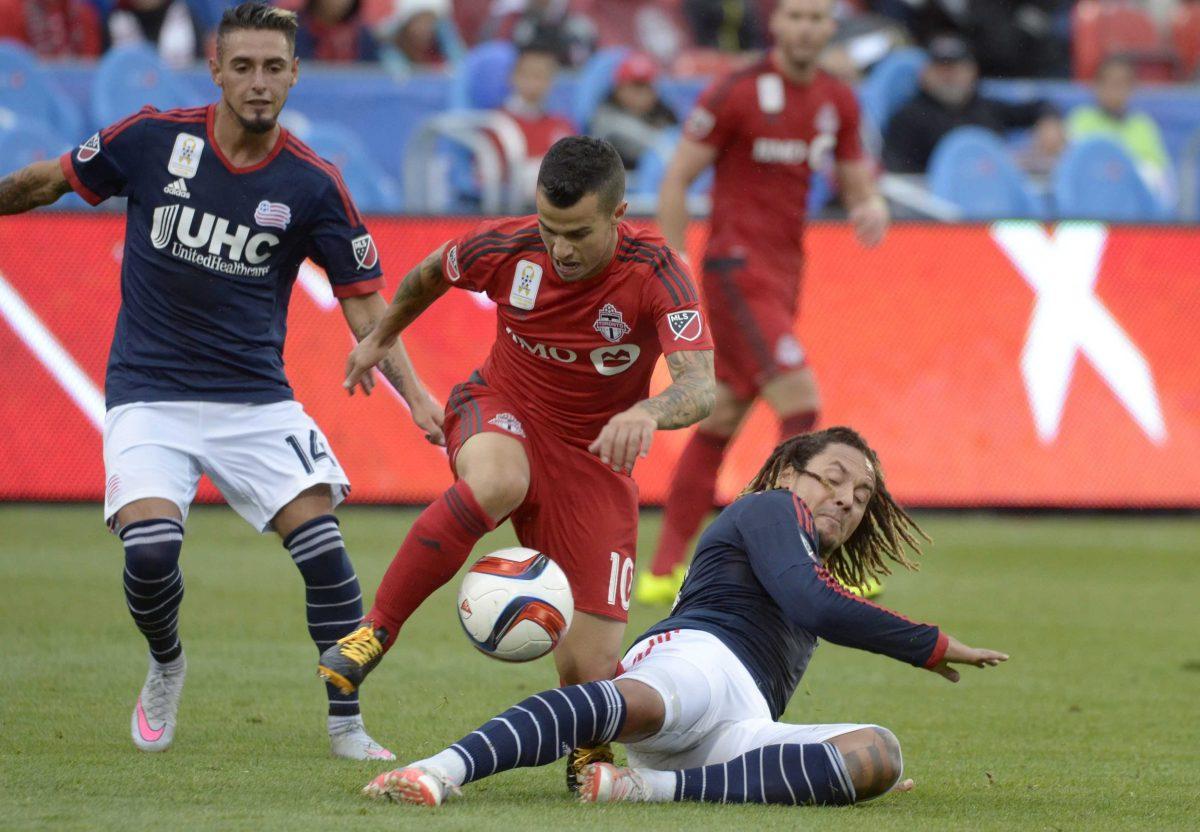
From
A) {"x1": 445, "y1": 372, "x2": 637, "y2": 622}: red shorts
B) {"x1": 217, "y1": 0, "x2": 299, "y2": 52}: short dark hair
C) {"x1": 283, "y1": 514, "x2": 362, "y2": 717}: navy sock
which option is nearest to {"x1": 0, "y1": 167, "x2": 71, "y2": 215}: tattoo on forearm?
{"x1": 217, "y1": 0, "x2": 299, "y2": 52}: short dark hair

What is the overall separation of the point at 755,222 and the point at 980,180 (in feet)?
17.9

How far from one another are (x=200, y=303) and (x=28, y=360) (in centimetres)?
560

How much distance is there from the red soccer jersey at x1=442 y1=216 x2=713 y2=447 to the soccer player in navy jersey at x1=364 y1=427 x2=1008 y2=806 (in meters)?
0.55

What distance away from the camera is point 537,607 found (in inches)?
184

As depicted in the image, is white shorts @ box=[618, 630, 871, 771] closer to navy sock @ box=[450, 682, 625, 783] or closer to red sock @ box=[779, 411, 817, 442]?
navy sock @ box=[450, 682, 625, 783]

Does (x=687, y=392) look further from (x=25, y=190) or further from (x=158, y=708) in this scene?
(x=25, y=190)

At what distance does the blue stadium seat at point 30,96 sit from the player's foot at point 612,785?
30.1 feet

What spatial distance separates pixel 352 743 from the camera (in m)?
5.08

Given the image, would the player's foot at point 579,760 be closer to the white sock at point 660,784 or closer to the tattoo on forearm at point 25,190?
the white sock at point 660,784

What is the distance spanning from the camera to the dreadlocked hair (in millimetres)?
5027

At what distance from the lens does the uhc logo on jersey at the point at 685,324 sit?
4793 millimetres

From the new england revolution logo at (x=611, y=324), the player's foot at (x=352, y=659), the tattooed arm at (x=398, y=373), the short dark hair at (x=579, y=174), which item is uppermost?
the short dark hair at (x=579, y=174)

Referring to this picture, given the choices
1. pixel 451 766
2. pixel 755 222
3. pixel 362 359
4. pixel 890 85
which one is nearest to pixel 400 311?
pixel 362 359

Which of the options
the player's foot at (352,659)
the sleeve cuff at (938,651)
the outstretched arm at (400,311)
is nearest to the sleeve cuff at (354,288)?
the outstretched arm at (400,311)
